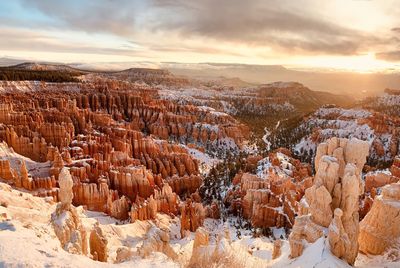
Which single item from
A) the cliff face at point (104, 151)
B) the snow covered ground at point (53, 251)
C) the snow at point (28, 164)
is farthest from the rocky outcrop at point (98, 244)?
the snow at point (28, 164)

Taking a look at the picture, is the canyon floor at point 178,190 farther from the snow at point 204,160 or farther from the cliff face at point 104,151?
the snow at point 204,160

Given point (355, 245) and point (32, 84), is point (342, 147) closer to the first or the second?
point (355, 245)

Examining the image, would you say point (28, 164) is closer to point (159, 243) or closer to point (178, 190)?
point (178, 190)

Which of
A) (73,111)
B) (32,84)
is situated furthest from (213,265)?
(32,84)

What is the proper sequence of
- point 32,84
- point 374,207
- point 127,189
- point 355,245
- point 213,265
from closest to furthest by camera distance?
1. point 213,265
2. point 355,245
3. point 374,207
4. point 127,189
5. point 32,84

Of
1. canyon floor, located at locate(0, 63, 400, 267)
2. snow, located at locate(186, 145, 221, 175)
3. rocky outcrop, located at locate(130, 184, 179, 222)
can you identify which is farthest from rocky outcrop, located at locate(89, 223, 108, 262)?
snow, located at locate(186, 145, 221, 175)

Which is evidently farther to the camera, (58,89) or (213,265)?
(58,89)

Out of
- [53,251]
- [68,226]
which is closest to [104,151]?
[68,226]
